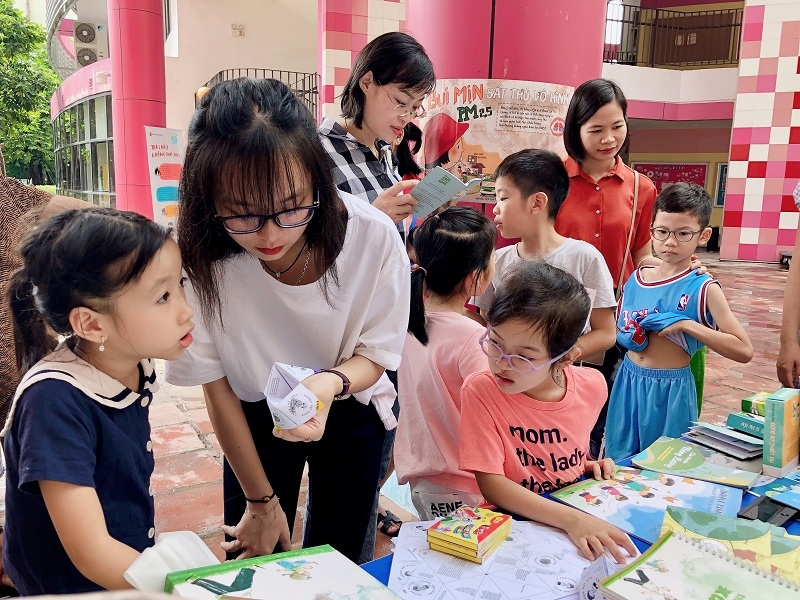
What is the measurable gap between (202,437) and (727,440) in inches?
101

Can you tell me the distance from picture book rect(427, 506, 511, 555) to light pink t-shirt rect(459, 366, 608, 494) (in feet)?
0.75

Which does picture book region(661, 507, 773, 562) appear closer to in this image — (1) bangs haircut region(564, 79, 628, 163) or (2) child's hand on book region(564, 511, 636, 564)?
(2) child's hand on book region(564, 511, 636, 564)

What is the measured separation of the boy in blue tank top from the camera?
2211mm

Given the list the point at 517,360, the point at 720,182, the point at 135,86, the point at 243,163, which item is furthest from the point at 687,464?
the point at 720,182

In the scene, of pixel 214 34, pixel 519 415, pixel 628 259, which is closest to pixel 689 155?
pixel 214 34

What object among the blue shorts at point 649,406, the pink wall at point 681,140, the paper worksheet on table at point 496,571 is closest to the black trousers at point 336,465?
the paper worksheet on table at point 496,571

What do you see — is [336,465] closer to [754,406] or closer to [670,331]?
[754,406]

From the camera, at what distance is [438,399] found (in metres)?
1.85

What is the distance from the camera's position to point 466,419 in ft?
4.87

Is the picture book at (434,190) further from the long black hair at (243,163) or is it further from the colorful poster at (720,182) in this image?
the colorful poster at (720,182)

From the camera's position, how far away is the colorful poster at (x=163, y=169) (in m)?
4.76

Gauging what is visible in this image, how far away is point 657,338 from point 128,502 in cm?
182

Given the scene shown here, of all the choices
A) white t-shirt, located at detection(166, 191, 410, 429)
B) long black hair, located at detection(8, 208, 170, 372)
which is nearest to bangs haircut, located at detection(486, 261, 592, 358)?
white t-shirt, located at detection(166, 191, 410, 429)

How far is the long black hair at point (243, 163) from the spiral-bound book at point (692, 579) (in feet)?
2.57
